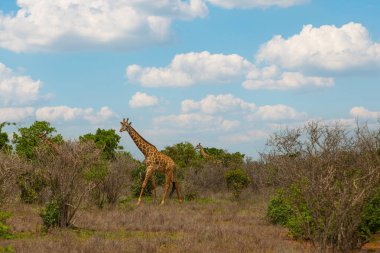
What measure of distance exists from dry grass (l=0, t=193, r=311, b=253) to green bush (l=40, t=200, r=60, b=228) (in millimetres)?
286

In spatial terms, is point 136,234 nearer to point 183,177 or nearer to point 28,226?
point 28,226

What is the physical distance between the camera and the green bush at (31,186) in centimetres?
2195

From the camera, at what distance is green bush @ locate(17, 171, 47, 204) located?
864 inches

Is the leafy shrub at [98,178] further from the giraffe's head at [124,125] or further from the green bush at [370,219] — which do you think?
the green bush at [370,219]

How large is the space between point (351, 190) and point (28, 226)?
949 cm

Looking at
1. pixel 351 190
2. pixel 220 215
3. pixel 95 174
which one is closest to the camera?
pixel 351 190

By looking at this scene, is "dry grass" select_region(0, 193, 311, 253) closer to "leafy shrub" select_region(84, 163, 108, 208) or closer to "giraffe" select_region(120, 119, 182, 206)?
"leafy shrub" select_region(84, 163, 108, 208)

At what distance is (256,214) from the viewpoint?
1972 cm

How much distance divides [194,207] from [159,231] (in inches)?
261

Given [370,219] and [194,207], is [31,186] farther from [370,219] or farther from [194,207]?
[370,219]

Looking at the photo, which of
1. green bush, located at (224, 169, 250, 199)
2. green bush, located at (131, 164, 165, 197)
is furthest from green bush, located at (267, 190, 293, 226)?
green bush, located at (131, 164, 165, 197)

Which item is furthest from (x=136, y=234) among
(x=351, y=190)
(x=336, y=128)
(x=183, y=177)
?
(x=183, y=177)

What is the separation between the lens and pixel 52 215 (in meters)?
14.8

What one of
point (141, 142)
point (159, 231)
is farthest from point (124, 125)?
point (159, 231)
